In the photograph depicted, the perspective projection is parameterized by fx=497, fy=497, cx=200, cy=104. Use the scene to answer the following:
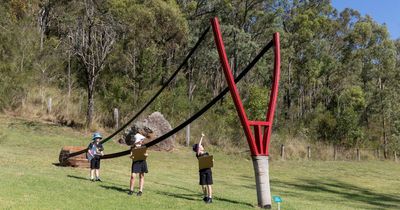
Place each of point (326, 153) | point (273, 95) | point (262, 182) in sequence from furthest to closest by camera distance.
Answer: point (326, 153)
point (273, 95)
point (262, 182)

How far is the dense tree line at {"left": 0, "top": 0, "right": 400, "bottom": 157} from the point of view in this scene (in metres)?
30.2

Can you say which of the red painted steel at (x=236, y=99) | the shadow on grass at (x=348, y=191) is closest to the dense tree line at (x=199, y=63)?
the shadow on grass at (x=348, y=191)

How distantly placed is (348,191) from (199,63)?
3438 centimetres

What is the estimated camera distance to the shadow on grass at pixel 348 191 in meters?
15.1

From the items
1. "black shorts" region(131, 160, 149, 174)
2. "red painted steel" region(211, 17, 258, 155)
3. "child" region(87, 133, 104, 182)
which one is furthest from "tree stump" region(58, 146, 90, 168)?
"red painted steel" region(211, 17, 258, 155)

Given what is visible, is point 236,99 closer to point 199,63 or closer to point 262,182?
point 262,182

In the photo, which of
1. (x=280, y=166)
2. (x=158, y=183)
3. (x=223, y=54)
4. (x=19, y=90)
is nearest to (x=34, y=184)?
(x=158, y=183)

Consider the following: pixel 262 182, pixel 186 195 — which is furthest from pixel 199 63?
pixel 262 182

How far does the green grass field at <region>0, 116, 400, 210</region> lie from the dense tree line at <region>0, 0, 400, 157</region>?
516cm

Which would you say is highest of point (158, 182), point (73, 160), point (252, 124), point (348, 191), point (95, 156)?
point (252, 124)

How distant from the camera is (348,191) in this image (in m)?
17.9

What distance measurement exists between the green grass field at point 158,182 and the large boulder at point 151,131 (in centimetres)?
73

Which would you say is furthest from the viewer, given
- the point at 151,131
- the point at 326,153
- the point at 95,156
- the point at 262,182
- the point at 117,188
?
the point at 326,153

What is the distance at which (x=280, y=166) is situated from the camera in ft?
84.3
